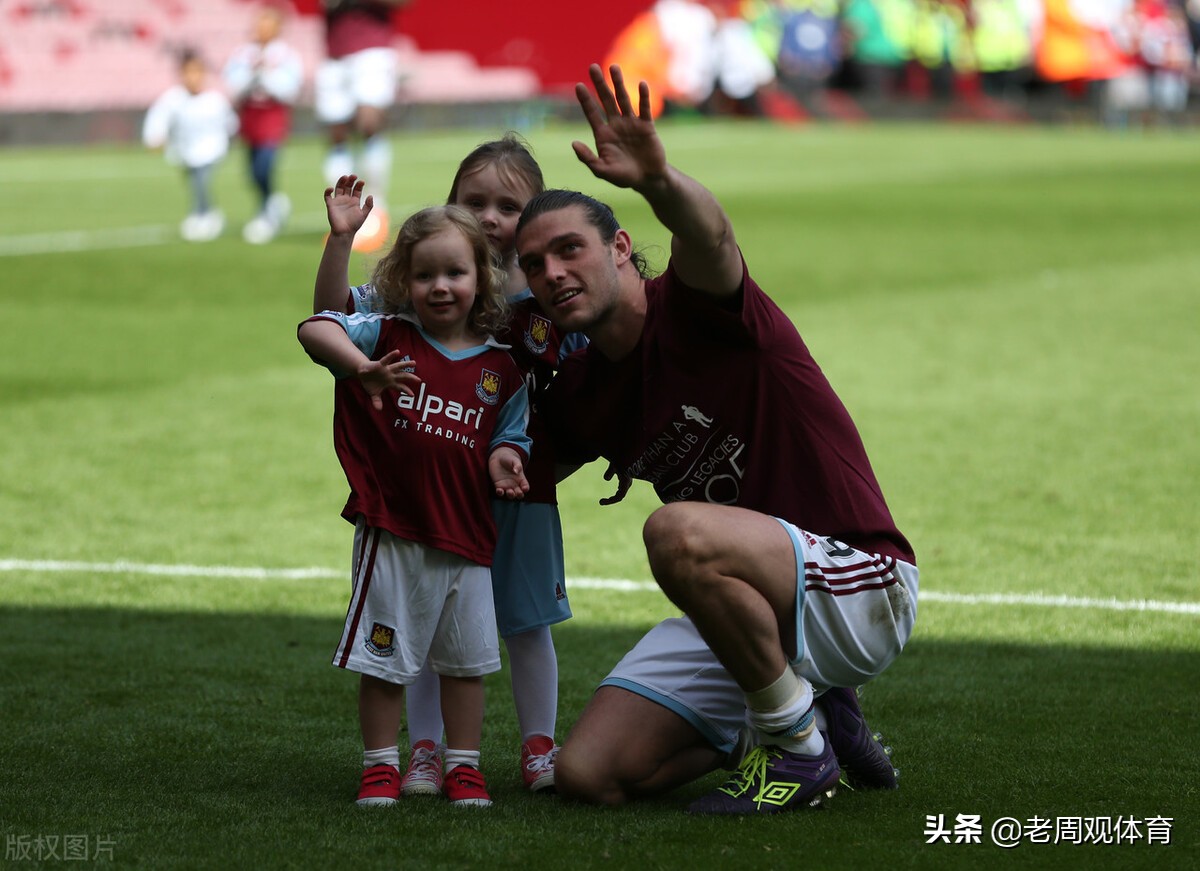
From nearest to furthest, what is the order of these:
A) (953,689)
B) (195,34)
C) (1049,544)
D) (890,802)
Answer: (890,802) < (953,689) < (1049,544) < (195,34)

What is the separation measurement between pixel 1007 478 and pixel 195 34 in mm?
29649

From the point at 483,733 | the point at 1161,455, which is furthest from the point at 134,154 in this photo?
the point at 483,733

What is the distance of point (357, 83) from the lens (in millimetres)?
16391

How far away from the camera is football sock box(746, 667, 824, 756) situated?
391 centimetres

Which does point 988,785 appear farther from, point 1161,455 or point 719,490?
point 1161,455

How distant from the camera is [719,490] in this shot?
4.14 metres

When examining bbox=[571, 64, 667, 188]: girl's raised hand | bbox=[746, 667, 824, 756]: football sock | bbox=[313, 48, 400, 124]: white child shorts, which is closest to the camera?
bbox=[571, 64, 667, 188]: girl's raised hand

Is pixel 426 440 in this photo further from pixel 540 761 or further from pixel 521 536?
pixel 540 761

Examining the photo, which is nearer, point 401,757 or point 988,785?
point 988,785

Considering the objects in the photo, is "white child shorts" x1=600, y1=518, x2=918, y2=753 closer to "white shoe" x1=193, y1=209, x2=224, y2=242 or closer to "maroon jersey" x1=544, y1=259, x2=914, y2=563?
"maroon jersey" x1=544, y1=259, x2=914, y2=563

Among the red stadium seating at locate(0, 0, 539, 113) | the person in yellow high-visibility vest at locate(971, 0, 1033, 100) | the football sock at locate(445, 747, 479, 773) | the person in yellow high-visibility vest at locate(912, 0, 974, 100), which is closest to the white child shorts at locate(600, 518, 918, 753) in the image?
the football sock at locate(445, 747, 479, 773)

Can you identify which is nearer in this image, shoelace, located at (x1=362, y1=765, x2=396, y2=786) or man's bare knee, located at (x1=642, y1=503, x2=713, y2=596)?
man's bare knee, located at (x1=642, y1=503, x2=713, y2=596)

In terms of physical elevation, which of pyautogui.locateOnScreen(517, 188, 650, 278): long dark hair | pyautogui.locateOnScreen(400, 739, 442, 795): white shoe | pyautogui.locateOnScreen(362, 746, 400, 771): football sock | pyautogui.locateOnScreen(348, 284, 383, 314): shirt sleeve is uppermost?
pyautogui.locateOnScreen(517, 188, 650, 278): long dark hair

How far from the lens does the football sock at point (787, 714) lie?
3.91 metres
